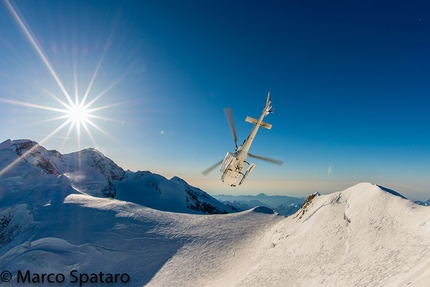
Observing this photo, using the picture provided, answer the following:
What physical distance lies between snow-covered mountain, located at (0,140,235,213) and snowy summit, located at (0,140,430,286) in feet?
10.4

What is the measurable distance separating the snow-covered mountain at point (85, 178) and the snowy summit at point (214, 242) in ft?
10.4

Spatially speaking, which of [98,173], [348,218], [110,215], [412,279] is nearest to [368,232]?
[348,218]

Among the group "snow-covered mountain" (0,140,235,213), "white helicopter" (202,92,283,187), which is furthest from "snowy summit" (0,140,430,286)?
"white helicopter" (202,92,283,187)

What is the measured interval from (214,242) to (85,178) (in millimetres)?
69259

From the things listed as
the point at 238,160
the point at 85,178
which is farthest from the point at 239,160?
the point at 85,178

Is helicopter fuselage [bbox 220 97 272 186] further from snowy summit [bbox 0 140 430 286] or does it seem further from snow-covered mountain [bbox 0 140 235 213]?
snow-covered mountain [bbox 0 140 235 213]

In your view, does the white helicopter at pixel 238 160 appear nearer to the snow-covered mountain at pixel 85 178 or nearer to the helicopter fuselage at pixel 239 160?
the helicopter fuselage at pixel 239 160

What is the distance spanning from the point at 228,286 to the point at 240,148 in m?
13.9

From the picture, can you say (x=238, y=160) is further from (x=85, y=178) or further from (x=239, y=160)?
(x=85, y=178)

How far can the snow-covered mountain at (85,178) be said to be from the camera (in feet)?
151

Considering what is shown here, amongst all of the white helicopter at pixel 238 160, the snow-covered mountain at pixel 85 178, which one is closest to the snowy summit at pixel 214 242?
the snow-covered mountain at pixel 85 178

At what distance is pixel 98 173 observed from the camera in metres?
88.4

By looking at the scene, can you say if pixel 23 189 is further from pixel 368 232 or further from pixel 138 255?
pixel 368 232

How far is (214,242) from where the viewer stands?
2728 cm
